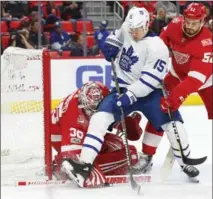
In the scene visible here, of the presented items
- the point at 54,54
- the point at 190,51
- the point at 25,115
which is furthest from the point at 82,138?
the point at 54,54

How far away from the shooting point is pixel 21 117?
3.55 meters

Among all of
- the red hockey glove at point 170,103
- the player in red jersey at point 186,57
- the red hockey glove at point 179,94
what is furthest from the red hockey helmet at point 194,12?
the red hockey glove at point 170,103

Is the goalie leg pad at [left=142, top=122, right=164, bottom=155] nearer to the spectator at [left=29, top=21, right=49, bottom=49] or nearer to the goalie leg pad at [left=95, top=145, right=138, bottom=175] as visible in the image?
the goalie leg pad at [left=95, top=145, right=138, bottom=175]

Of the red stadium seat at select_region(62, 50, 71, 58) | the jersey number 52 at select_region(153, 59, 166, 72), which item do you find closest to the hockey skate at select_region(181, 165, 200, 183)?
the jersey number 52 at select_region(153, 59, 166, 72)

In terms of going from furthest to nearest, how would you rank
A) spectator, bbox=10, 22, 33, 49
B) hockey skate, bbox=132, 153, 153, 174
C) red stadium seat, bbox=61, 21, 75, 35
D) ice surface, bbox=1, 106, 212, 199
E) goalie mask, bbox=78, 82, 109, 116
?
red stadium seat, bbox=61, 21, 75, 35 < spectator, bbox=10, 22, 33, 49 < hockey skate, bbox=132, 153, 153, 174 < goalie mask, bbox=78, 82, 109, 116 < ice surface, bbox=1, 106, 212, 199

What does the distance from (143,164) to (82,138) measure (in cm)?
45

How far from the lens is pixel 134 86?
3469mm

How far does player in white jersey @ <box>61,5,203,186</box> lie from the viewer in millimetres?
3412

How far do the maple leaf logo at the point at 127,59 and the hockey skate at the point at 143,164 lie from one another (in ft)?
1.69

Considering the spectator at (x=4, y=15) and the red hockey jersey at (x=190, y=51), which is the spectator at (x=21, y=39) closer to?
the spectator at (x=4, y=15)

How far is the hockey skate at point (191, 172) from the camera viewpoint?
3619mm

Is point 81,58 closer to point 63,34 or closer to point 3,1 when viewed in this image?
point 63,34

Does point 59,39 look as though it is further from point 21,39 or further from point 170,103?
point 170,103

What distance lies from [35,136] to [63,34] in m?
3.00
